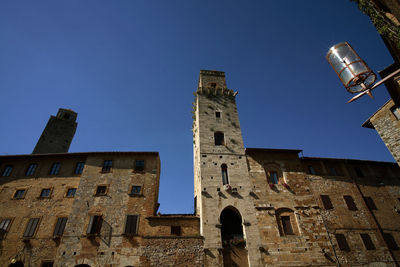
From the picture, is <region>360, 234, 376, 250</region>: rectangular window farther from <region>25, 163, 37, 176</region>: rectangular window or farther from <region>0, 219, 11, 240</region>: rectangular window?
<region>25, 163, 37, 176</region>: rectangular window

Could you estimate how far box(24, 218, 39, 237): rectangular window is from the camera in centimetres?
1756

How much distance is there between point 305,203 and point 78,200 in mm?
20902

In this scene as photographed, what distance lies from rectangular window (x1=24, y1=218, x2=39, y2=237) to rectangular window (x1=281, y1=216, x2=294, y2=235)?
21.4m

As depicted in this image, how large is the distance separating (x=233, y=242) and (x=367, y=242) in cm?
1198

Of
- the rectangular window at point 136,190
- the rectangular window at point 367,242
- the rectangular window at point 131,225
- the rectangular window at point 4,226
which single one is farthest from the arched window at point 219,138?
the rectangular window at point 4,226

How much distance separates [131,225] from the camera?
706 inches

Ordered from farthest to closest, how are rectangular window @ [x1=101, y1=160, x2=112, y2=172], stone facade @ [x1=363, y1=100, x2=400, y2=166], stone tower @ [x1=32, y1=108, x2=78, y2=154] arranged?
stone tower @ [x1=32, y1=108, x2=78, y2=154], rectangular window @ [x1=101, y1=160, x2=112, y2=172], stone facade @ [x1=363, y1=100, x2=400, y2=166]

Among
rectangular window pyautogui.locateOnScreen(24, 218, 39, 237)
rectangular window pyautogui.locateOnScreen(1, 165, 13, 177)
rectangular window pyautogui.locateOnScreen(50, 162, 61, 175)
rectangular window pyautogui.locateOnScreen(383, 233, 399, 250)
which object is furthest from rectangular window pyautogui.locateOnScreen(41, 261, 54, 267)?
rectangular window pyautogui.locateOnScreen(383, 233, 399, 250)

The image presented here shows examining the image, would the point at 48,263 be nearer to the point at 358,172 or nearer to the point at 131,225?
the point at 131,225

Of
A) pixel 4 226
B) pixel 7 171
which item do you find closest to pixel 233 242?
pixel 4 226

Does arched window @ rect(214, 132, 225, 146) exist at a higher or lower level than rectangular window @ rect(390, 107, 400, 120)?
higher

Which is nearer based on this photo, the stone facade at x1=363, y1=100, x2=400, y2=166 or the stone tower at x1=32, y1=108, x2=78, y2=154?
the stone facade at x1=363, y1=100, x2=400, y2=166

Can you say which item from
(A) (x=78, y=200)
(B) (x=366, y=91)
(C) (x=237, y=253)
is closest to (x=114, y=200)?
(A) (x=78, y=200)

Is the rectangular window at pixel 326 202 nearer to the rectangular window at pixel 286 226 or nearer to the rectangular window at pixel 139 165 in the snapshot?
the rectangular window at pixel 286 226
